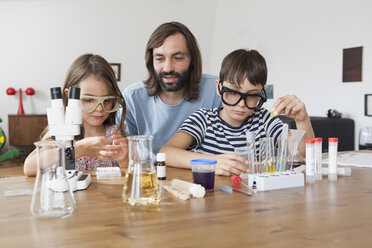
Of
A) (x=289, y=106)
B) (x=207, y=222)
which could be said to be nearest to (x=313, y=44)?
(x=289, y=106)

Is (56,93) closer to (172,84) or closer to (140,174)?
(140,174)

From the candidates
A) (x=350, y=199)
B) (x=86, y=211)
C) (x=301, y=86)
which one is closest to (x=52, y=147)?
(x=86, y=211)

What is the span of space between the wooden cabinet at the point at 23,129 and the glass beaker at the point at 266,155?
5528 mm

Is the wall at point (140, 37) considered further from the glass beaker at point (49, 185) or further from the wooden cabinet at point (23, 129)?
the glass beaker at point (49, 185)

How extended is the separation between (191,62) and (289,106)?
102 centimetres

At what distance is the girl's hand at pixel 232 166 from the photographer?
4.56 feet

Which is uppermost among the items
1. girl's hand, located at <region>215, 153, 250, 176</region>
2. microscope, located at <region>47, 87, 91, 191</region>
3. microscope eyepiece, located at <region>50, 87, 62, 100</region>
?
microscope eyepiece, located at <region>50, 87, 62, 100</region>

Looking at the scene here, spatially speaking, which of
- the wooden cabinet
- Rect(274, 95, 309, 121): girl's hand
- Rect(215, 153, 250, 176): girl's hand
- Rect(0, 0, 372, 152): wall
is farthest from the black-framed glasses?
the wooden cabinet

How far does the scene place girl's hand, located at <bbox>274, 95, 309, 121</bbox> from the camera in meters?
1.61

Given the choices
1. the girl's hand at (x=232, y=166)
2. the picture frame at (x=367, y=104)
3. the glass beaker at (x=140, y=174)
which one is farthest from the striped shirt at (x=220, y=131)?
the picture frame at (x=367, y=104)

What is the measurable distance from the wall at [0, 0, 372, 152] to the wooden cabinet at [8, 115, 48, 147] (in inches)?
15.2

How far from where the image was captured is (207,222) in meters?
0.83

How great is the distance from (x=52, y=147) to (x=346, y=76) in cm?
426

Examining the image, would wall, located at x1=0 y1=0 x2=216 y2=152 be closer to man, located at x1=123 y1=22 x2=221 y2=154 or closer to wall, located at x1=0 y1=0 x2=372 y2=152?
wall, located at x1=0 y1=0 x2=372 y2=152
